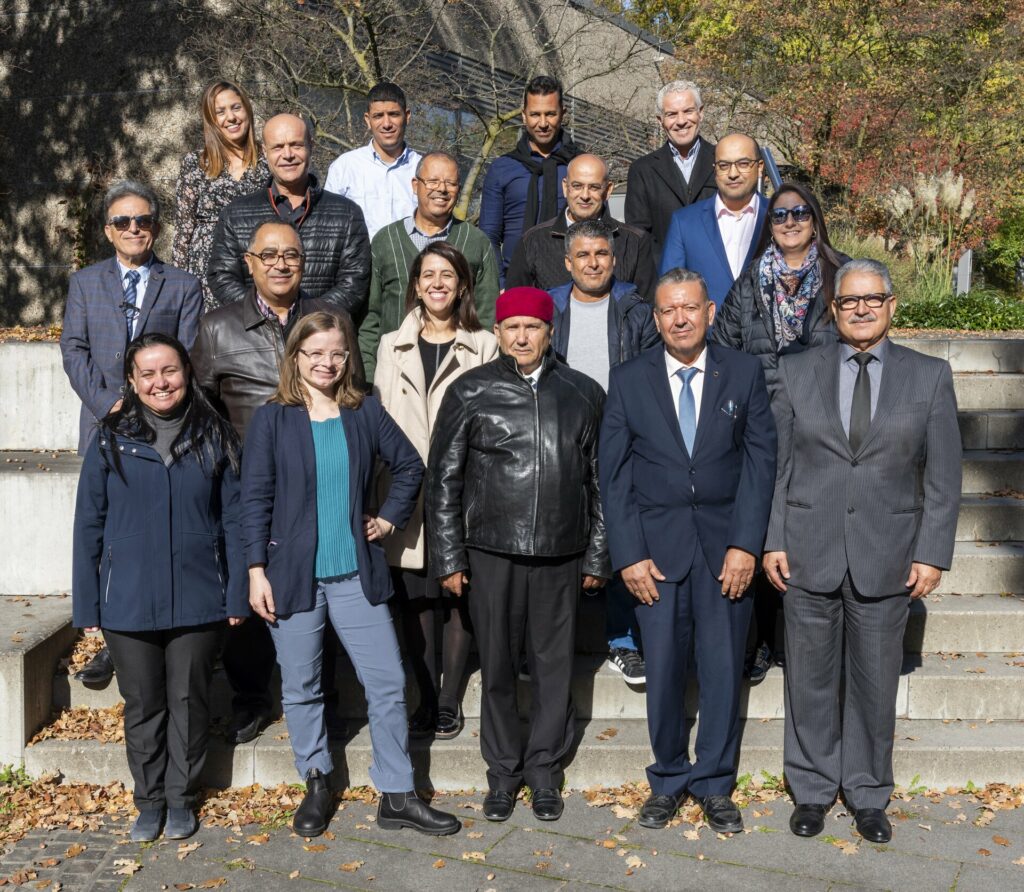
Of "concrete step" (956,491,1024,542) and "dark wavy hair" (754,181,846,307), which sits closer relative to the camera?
"dark wavy hair" (754,181,846,307)

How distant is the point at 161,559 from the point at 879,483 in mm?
2902

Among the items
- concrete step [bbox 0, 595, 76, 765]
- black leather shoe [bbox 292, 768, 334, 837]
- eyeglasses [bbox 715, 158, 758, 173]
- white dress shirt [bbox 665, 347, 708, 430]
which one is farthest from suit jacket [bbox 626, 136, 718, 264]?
concrete step [bbox 0, 595, 76, 765]

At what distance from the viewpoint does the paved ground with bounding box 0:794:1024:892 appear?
4.37 meters

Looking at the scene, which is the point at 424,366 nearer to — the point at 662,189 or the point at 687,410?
the point at 687,410

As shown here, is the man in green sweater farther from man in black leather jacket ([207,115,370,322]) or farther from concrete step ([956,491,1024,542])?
concrete step ([956,491,1024,542])

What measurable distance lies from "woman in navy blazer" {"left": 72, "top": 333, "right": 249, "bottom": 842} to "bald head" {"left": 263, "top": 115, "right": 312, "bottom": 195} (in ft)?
4.10

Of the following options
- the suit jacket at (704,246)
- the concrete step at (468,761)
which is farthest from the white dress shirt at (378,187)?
the concrete step at (468,761)

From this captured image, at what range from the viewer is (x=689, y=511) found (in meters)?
4.65

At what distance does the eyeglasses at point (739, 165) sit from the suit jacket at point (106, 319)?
104 inches

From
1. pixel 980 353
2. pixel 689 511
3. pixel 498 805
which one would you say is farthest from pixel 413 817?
pixel 980 353

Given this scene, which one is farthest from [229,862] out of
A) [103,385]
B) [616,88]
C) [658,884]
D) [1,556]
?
[616,88]

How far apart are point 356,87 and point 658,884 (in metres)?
10.4

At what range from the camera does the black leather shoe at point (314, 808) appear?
473 centimetres

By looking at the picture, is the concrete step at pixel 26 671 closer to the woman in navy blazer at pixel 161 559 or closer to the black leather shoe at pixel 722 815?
the woman in navy blazer at pixel 161 559
